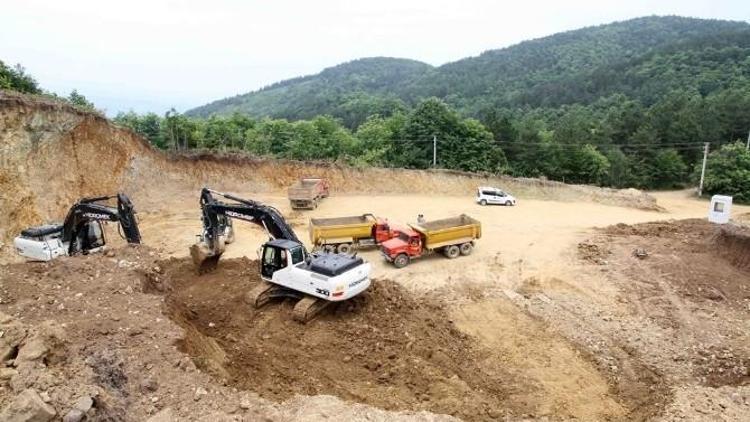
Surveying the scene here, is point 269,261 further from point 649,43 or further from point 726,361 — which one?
point 649,43

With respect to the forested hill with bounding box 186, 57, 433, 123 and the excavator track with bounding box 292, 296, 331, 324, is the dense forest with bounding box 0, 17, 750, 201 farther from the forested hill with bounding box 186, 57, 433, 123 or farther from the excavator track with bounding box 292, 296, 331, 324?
the excavator track with bounding box 292, 296, 331, 324

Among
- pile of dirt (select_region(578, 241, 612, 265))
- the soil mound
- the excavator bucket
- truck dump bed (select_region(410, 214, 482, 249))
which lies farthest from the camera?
pile of dirt (select_region(578, 241, 612, 265))

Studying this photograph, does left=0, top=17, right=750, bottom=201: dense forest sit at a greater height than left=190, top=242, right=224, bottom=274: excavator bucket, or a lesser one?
greater

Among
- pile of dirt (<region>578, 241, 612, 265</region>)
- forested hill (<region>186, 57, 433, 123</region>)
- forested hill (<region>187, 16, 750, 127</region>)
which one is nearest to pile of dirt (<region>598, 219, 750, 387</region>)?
pile of dirt (<region>578, 241, 612, 265</region>)

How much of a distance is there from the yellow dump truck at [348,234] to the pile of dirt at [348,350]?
4103 mm

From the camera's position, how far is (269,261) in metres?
12.9

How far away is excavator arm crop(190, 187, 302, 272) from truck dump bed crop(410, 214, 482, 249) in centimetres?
481

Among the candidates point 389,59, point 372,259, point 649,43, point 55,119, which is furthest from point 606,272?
point 389,59

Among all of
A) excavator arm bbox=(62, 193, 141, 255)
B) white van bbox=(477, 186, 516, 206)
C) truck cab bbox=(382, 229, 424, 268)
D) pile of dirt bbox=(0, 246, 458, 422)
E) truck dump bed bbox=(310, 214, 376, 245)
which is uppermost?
excavator arm bbox=(62, 193, 141, 255)

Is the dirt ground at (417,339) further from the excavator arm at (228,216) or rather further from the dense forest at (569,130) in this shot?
the dense forest at (569,130)

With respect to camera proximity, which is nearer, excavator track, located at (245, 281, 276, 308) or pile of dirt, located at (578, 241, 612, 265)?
excavator track, located at (245, 281, 276, 308)

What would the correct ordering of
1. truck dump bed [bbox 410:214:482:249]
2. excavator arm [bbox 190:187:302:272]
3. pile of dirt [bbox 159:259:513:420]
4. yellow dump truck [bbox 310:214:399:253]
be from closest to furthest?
pile of dirt [bbox 159:259:513:420] < excavator arm [bbox 190:187:302:272] < truck dump bed [bbox 410:214:482:249] < yellow dump truck [bbox 310:214:399:253]

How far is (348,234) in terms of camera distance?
18.6m

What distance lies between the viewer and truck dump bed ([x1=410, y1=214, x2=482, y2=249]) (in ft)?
58.0
